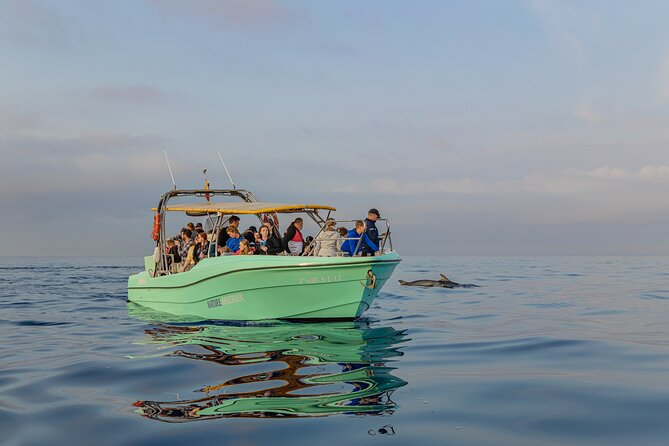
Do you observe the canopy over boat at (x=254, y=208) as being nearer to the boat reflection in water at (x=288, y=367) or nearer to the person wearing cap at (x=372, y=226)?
the person wearing cap at (x=372, y=226)

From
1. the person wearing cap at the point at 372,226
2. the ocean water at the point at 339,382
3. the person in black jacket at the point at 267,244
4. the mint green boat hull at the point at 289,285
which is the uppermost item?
the person wearing cap at the point at 372,226

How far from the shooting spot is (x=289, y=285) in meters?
13.8

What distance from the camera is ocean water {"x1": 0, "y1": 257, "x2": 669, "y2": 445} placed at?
616cm

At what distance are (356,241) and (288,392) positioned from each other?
25.2 ft

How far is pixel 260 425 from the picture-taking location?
248 inches

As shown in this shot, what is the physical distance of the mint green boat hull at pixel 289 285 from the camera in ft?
44.5

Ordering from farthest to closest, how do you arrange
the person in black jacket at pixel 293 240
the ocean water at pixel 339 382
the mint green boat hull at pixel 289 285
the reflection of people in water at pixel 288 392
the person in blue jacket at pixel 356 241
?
the person in black jacket at pixel 293 240 → the person in blue jacket at pixel 356 241 → the mint green boat hull at pixel 289 285 → the reflection of people in water at pixel 288 392 → the ocean water at pixel 339 382

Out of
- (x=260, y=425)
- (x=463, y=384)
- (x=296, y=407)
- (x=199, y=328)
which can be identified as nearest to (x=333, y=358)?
(x=463, y=384)

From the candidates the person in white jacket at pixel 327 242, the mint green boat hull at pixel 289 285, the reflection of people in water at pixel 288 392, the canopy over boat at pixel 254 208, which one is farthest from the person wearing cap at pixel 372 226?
the reflection of people in water at pixel 288 392

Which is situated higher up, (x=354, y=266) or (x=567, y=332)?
(x=354, y=266)

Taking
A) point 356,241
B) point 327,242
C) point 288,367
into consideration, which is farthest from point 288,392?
point 356,241

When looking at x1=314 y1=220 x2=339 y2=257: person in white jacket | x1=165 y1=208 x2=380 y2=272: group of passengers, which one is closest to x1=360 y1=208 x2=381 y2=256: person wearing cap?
x1=165 y1=208 x2=380 y2=272: group of passengers

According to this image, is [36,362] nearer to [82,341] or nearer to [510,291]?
[82,341]

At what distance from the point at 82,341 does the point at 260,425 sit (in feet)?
27.5
